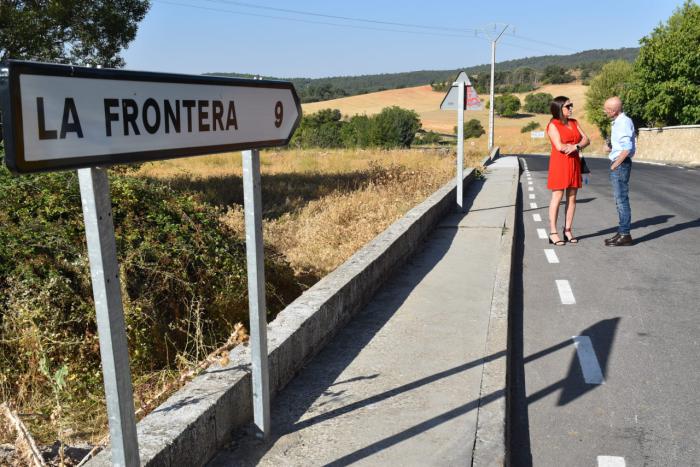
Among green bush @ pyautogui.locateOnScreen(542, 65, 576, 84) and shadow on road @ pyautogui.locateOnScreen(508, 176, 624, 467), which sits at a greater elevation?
green bush @ pyautogui.locateOnScreen(542, 65, 576, 84)

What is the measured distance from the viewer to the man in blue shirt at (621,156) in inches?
325

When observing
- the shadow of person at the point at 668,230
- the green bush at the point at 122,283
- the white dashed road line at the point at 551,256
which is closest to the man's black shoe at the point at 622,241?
Result: the shadow of person at the point at 668,230

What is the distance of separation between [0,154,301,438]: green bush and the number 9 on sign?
162 cm

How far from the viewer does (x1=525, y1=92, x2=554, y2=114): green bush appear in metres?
116

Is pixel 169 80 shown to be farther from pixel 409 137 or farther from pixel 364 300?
pixel 409 137

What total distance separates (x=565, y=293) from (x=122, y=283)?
4280 mm

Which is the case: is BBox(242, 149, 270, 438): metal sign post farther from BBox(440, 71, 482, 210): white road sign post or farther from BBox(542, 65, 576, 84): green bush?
BBox(542, 65, 576, 84): green bush

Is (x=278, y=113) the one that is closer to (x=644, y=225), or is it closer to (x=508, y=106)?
(x=644, y=225)

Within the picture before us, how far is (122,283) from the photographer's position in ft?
14.2

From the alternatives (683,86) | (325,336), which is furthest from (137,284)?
(683,86)

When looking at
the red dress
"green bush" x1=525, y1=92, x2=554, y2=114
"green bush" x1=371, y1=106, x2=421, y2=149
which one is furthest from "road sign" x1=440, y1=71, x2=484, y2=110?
"green bush" x1=525, y1=92, x2=554, y2=114

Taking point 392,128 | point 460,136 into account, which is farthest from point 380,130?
point 460,136

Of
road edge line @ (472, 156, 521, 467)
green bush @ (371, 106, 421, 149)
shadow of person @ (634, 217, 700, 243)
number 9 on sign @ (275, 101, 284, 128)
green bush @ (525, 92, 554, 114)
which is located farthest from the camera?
green bush @ (525, 92, 554, 114)

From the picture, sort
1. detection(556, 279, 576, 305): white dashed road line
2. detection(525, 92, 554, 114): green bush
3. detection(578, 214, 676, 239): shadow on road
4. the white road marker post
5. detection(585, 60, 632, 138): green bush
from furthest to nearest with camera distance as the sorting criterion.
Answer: detection(525, 92, 554, 114): green bush → detection(585, 60, 632, 138): green bush → the white road marker post → detection(578, 214, 676, 239): shadow on road → detection(556, 279, 576, 305): white dashed road line
